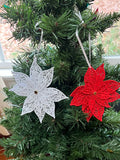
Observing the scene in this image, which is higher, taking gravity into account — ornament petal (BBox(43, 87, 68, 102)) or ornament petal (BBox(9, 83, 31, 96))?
ornament petal (BBox(9, 83, 31, 96))

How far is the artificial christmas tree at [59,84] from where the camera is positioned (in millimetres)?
394

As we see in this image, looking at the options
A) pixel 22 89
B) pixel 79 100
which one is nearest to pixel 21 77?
pixel 22 89

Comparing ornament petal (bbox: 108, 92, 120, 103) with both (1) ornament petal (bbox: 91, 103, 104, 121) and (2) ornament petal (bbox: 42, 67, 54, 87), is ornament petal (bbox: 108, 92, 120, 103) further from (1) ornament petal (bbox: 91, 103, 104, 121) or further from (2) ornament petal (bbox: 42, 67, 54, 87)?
(2) ornament petal (bbox: 42, 67, 54, 87)

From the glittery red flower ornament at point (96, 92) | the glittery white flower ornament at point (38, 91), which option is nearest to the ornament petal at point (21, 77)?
the glittery white flower ornament at point (38, 91)

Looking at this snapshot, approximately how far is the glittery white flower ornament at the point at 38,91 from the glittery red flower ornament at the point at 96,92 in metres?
0.05

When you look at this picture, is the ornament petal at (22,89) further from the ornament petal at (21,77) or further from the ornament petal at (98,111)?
the ornament petal at (98,111)

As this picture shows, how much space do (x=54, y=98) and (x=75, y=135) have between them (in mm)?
156

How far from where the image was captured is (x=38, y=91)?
424mm

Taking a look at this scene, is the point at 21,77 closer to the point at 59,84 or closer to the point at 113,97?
the point at 59,84

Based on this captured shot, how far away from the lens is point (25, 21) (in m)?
0.40

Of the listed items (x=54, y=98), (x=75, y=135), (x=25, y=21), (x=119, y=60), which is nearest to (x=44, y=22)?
(x=25, y=21)

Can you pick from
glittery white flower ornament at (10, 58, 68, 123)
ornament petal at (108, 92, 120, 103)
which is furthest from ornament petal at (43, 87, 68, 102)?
ornament petal at (108, 92, 120, 103)

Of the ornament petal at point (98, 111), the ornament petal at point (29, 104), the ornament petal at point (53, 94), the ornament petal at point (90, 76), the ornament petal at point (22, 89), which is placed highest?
the ornament petal at point (90, 76)

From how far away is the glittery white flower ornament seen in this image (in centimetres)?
41
